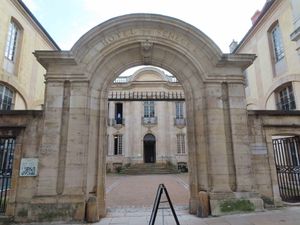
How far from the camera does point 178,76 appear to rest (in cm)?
667

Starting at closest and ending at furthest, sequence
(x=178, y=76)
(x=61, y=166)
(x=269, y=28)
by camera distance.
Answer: (x=61, y=166), (x=178, y=76), (x=269, y=28)

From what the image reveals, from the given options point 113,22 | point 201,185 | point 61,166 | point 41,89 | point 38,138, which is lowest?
point 201,185

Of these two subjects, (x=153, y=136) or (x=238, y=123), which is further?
(x=153, y=136)

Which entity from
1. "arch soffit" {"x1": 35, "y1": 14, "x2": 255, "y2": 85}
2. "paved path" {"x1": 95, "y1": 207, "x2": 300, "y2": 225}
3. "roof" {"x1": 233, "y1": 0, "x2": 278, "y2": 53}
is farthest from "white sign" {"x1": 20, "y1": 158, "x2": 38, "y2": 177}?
"roof" {"x1": 233, "y1": 0, "x2": 278, "y2": 53}

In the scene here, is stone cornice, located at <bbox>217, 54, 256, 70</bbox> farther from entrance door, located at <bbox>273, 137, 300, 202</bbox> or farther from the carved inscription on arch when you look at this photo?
entrance door, located at <bbox>273, 137, 300, 202</bbox>

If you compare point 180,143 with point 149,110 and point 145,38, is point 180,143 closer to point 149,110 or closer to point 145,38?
point 149,110

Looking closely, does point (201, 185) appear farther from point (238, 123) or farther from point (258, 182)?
point (238, 123)

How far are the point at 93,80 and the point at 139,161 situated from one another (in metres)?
19.0

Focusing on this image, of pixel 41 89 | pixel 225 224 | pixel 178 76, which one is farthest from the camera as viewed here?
pixel 41 89

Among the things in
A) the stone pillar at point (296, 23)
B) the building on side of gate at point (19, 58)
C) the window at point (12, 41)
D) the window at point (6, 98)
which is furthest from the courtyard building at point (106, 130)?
the window at point (12, 41)

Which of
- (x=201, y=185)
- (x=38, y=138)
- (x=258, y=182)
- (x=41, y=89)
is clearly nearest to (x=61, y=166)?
(x=38, y=138)

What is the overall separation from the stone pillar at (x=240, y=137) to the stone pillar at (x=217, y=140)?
259mm

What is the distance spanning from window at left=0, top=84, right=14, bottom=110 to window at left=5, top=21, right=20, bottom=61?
185 centimetres

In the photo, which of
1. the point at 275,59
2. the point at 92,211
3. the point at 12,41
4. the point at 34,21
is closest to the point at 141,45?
the point at 92,211
